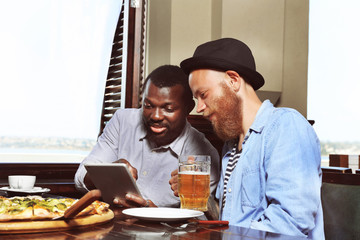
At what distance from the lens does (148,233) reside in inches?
43.3

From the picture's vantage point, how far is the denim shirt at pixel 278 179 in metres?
1.40

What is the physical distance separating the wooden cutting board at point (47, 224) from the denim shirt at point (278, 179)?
0.54 metres

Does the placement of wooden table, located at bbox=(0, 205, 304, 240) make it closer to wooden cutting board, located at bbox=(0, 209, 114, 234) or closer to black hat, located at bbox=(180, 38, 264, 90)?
wooden cutting board, located at bbox=(0, 209, 114, 234)

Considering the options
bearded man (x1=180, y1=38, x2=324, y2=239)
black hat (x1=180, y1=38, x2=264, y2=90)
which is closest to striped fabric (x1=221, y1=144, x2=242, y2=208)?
bearded man (x1=180, y1=38, x2=324, y2=239)

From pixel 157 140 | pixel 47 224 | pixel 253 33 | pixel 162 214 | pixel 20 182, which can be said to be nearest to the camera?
pixel 47 224

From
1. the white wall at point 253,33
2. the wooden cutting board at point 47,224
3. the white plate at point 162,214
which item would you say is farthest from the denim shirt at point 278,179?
the white wall at point 253,33

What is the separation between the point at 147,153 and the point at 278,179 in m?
1.10

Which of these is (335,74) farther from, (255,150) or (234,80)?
(255,150)

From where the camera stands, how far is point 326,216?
1.62m

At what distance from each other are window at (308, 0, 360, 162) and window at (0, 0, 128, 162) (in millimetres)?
1690

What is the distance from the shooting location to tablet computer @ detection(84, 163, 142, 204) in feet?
5.07

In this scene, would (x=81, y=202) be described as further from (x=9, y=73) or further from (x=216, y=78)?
(x=9, y=73)

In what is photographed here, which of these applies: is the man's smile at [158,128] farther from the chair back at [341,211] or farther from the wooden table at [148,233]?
the wooden table at [148,233]

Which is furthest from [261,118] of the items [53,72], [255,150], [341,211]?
[53,72]
